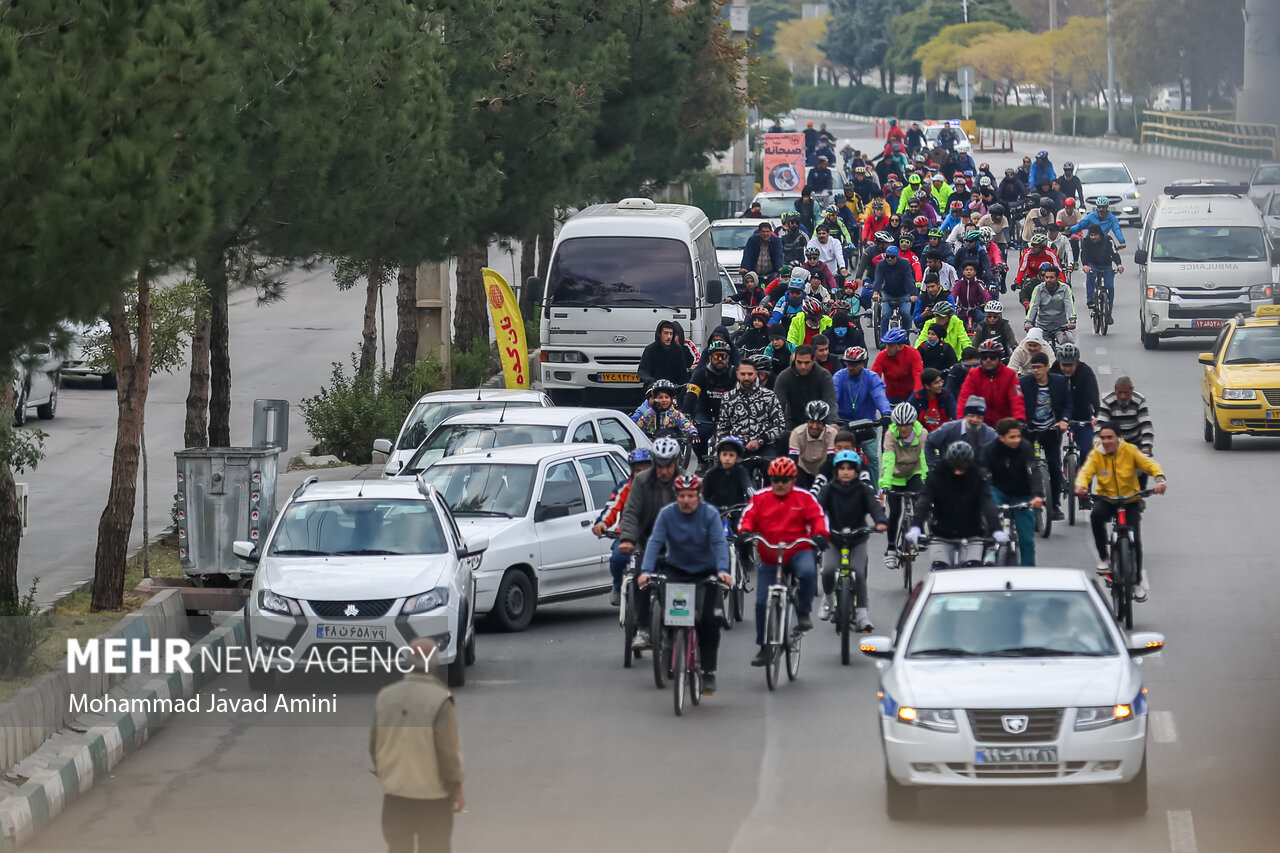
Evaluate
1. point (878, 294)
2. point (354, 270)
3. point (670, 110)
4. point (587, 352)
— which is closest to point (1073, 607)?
point (587, 352)

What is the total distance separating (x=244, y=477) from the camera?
1811 centimetres

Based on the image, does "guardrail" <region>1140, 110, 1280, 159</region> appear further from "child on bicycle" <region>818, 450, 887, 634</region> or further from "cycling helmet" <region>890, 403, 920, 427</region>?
"child on bicycle" <region>818, 450, 887, 634</region>

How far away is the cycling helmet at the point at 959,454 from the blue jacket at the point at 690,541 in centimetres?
211

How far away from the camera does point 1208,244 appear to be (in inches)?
1347

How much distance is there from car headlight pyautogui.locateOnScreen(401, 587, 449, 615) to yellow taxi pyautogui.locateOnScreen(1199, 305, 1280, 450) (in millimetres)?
13454

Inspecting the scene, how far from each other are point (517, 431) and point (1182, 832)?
1041 centimetres

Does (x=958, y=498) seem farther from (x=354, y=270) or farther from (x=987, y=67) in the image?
(x=987, y=67)

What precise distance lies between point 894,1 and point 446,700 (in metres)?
150

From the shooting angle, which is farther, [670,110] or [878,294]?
[670,110]

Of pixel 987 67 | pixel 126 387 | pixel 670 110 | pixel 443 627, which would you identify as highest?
pixel 987 67

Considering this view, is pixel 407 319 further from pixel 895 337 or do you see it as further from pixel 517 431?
pixel 895 337

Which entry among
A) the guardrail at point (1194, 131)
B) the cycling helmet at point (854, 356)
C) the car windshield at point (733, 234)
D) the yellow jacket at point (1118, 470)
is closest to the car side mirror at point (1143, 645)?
the yellow jacket at point (1118, 470)

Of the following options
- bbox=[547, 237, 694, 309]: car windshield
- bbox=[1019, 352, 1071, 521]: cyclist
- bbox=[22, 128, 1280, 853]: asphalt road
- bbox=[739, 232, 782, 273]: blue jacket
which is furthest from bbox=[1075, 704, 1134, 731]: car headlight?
bbox=[739, 232, 782, 273]: blue jacket

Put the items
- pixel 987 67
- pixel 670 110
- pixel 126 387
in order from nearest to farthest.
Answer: pixel 126 387, pixel 670 110, pixel 987 67
